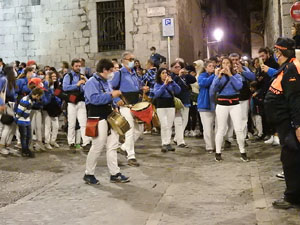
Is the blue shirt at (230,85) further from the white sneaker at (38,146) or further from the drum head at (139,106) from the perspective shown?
the white sneaker at (38,146)

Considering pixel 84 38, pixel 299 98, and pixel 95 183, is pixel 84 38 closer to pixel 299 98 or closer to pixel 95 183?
pixel 95 183

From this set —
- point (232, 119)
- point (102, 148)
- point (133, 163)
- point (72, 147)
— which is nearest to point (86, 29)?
point (72, 147)

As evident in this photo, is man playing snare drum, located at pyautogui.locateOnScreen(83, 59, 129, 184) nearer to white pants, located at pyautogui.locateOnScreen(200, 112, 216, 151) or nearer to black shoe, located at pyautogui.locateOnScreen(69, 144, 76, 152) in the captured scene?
white pants, located at pyautogui.locateOnScreen(200, 112, 216, 151)

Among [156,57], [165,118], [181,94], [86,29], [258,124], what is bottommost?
[258,124]

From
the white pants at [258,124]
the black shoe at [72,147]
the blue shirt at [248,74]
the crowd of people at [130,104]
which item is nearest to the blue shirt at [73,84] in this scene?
the crowd of people at [130,104]

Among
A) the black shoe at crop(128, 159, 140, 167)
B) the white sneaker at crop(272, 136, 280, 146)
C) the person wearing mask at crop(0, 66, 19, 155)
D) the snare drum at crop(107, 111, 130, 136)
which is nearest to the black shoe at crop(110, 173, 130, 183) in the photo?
the snare drum at crop(107, 111, 130, 136)

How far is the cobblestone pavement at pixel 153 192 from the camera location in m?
5.57

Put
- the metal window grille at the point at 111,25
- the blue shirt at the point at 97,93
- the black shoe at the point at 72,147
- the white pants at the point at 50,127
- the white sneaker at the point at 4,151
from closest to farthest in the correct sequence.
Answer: the blue shirt at the point at 97,93 < the white sneaker at the point at 4,151 < the black shoe at the point at 72,147 < the white pants at the point at 50,127 < the metal window grille at the point at 111,25

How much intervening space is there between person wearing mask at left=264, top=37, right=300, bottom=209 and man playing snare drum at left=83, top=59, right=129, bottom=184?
2.58m

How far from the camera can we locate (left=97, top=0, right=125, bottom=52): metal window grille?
17609 mm

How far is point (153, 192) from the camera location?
22.2ft

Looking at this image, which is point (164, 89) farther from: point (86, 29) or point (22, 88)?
point (86, 29)

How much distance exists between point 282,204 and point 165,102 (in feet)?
15.7

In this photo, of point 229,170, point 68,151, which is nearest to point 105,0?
point 68,151
